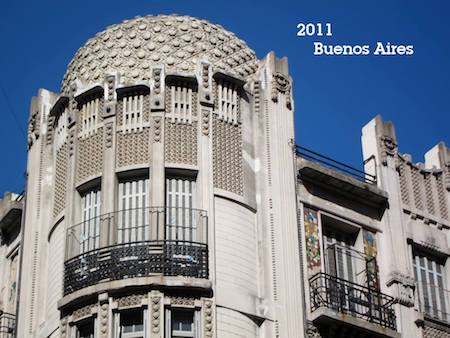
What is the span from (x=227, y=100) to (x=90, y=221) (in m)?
4.68

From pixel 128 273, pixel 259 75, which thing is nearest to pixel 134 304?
pixel 128 273

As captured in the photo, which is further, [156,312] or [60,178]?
[60,178]

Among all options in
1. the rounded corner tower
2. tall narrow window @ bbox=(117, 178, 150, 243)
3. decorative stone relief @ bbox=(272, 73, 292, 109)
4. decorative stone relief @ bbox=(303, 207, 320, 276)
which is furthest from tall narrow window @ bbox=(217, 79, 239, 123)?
decorative stone relief @ bbox=(303, 207, 320, 276)

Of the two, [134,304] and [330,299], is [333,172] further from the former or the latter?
[134,304]

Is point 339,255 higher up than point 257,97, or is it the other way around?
point 257,97

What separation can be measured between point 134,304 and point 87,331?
152cm

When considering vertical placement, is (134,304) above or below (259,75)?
below

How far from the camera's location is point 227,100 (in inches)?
1243

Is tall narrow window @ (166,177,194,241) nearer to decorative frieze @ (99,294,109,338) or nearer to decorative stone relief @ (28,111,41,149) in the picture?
decorative frieze @ (99,294,109,338)

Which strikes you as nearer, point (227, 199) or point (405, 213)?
point (227, 199)

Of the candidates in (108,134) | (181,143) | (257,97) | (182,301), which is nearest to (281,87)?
(257,97)

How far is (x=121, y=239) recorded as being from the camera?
29312 millimetres

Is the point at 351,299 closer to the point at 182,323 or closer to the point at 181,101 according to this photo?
the point at 182,323

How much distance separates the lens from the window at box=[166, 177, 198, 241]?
2936 cm
